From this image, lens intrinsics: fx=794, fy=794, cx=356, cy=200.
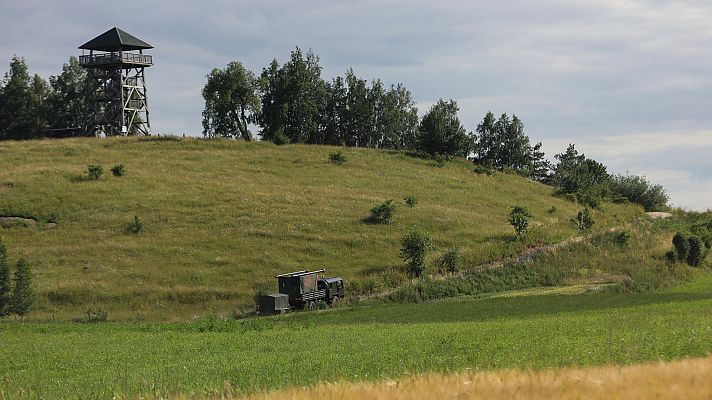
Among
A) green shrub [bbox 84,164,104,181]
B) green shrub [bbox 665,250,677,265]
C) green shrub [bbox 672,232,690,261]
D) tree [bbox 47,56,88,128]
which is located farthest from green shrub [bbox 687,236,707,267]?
tree [bbox 47,56,88,128]

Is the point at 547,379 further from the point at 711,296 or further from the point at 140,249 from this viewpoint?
the point at 140,249

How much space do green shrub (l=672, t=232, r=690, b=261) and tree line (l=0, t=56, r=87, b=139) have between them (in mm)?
101138

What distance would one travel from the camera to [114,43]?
373 ft

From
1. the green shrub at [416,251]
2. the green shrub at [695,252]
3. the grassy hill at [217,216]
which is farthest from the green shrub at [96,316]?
the green shrub at [695,252]

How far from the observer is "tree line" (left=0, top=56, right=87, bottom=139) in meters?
128

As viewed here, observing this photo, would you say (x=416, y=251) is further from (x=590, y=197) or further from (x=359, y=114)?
(x=359, y=114)

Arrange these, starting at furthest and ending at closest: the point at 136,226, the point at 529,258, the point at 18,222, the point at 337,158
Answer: the point at 337,158 < the point at 18,222 < the point at 136,226 < the point at 529,258

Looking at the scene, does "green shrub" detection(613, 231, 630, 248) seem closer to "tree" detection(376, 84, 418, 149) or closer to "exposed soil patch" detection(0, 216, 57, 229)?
"exposed soil patch" detection(0, 216, 57, 229)

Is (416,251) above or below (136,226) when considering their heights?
below

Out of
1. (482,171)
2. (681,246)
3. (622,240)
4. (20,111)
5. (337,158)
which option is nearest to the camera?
(681,246)

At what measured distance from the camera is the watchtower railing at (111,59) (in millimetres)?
111688

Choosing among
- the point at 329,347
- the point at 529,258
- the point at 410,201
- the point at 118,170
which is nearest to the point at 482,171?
the point at 410,201

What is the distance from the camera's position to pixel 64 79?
13500 cm

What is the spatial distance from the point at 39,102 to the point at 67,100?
5.36 metres
